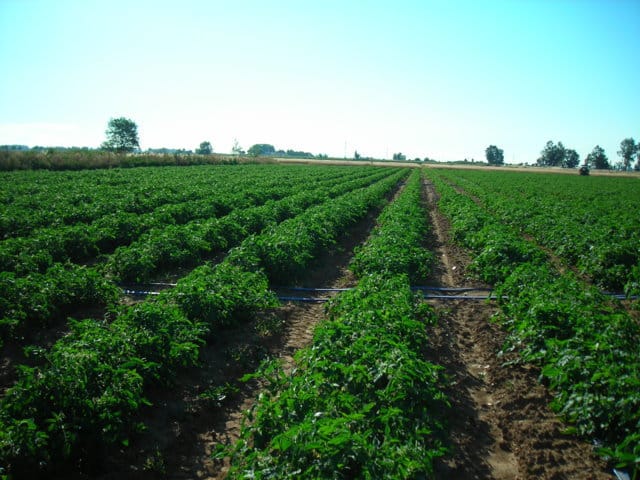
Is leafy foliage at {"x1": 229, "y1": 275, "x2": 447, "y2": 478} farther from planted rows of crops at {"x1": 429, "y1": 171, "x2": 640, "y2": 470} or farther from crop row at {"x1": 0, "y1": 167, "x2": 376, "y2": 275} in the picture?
crop row at {"x1": 0, "y1": 167, "x2": 376, "y2": 275}

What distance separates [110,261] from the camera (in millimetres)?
9000

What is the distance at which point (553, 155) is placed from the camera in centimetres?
15312

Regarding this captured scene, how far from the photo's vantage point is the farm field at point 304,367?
3.61 metres

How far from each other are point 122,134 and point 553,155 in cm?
15971

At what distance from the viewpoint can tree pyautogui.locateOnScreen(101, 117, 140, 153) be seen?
99.4 meters

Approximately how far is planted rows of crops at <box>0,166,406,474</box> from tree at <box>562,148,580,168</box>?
175 m

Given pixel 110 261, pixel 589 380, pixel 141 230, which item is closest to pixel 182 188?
pixel 141 230

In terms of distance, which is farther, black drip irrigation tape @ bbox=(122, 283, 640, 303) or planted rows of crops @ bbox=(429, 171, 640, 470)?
black drip irrigation tape @ bbox=(122, 283, 640, 303)

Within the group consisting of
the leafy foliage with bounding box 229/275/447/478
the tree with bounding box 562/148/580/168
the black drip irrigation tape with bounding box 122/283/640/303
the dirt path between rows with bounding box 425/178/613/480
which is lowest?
the dirt path between rows with bounding box 425/178/613/480

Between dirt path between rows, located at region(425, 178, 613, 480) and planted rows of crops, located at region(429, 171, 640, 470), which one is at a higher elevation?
planted rows of crops, located at region(429, 171, 640, 470)

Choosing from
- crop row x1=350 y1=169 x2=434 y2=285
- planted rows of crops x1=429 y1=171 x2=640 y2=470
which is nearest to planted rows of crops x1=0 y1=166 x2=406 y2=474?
crop row x1=350 y1=169 x2=434 y2=285

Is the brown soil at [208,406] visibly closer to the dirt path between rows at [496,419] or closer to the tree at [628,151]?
the dirt path between rows at [496,419]

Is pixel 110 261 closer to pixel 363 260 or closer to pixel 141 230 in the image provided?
pixel 141 230

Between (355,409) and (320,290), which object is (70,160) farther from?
(355,409)
